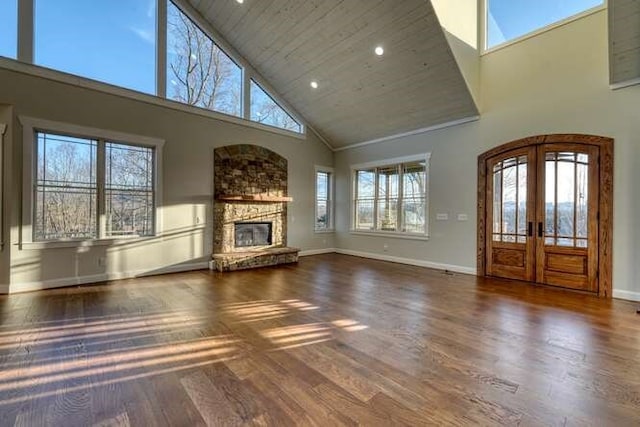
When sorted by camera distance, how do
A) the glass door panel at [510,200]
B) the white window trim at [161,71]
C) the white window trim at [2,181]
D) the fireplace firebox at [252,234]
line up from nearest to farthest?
the white window trim at [2,181] → the white window trim at [161,71] → the glass door panel at [510,200] → the fireplace firebox at [252,234]

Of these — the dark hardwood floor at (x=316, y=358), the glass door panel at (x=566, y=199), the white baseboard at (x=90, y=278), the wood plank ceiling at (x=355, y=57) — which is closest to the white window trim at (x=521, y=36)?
the wood plank ceiling at (x=355, y=57)

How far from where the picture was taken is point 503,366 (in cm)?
231

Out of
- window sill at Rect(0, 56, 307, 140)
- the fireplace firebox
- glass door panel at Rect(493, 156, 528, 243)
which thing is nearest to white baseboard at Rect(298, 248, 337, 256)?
the fireplace firebox

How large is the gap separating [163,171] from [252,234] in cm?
223

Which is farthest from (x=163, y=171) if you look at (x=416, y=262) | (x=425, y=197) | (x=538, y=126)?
(x=538, y=126)

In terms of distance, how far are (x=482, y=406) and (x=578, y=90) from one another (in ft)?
16.3

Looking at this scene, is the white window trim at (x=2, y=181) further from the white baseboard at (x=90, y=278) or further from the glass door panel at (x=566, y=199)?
the glass door panel at (x=566, y=199)

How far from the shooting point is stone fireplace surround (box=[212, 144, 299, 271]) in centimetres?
627

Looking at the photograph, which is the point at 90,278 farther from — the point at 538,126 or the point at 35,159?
the point at 538,126

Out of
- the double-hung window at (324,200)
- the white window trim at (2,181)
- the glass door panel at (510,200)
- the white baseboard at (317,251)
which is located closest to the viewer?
the white window trim at (2,181)

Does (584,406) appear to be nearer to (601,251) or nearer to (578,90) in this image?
(601,251)

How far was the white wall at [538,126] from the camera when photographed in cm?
418

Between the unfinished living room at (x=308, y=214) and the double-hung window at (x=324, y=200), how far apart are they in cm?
56

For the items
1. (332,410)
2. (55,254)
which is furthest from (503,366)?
(55,254)
